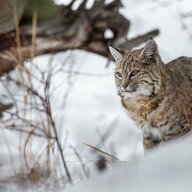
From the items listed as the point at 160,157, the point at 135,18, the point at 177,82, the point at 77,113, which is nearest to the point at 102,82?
the point at 77,113

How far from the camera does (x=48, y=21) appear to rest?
8.32 m

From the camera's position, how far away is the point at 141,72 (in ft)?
14.5

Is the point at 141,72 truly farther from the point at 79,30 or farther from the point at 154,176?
the point at 79,30

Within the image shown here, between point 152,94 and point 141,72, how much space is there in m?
0.18

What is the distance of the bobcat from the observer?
4.39 meters

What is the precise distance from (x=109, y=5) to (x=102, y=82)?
296cm

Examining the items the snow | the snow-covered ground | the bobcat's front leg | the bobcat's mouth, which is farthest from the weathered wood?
the snow

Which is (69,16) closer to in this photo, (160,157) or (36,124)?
(36,124)

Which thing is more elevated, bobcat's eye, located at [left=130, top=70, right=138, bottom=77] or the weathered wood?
the weathered wood

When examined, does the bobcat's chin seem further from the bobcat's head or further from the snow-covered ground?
the snow-covered ground

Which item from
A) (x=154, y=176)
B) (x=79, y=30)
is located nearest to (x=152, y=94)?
(x=154, y=176)

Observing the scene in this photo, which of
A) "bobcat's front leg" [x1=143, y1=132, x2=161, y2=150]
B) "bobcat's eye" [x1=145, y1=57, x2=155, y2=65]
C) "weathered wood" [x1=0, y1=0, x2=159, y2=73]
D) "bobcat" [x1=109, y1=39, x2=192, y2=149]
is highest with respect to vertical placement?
"weathered wood" [x1=0, y1=0, x2=159, y2=73]

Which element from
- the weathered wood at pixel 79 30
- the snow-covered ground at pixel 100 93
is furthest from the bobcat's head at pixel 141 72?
the weathered wood at pixel 79 30

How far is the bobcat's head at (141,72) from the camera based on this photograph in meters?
4.40
